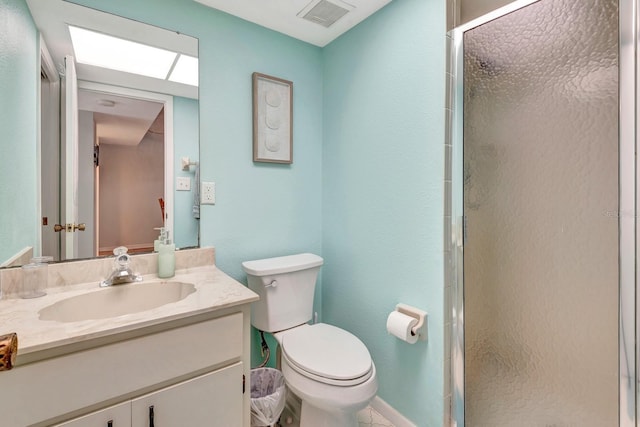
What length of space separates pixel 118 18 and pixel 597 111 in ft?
6.34

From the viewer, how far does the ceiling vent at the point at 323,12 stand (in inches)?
61.7

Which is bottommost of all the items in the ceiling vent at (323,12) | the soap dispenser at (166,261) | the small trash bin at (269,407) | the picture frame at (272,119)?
the small trash bin at (269,407)

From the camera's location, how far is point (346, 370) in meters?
1.22

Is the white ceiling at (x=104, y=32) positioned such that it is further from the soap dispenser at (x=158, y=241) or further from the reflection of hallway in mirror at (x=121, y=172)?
the soap dispenser at (x=158, y=241)

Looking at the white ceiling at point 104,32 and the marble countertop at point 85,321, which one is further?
the white ceiling at point 104,32

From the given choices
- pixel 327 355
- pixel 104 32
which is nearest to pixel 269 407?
pixel 327 355

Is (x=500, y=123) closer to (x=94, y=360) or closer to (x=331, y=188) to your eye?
(x=331, y=188)

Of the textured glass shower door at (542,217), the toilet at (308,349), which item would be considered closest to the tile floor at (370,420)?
Result: the toilet at (308,349)

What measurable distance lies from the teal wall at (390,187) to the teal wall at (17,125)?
142 centimetres

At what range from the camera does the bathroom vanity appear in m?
0.80

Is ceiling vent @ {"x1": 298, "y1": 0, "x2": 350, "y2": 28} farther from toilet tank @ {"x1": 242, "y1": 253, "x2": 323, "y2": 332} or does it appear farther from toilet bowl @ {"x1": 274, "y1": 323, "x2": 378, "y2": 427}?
toilet bowl @ {"x1": 274, "y1": 323, "x2": 378, "y2": 427}

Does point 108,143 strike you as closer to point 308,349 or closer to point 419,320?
point 308,349

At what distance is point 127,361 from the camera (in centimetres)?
91

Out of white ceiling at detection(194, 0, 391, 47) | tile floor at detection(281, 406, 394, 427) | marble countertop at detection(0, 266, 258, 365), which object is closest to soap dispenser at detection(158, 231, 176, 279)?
marble countertop at detection(0, 266, 258, 365)
